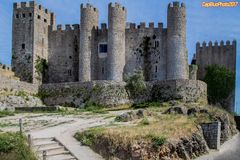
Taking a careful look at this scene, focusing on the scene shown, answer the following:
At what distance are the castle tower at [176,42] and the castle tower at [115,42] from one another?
494 centimetres

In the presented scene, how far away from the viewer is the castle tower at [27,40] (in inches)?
2402

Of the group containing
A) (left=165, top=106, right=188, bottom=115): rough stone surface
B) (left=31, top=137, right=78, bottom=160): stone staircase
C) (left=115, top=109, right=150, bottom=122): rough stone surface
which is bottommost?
(left=31, top=137, right=78, bottom=160): stone staircase

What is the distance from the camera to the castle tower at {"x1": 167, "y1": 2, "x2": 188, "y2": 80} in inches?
2355

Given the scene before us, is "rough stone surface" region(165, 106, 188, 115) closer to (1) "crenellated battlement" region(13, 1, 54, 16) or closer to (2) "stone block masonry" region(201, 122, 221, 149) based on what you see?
(2) "stone block masonry" region(201, 122, 221, 149)

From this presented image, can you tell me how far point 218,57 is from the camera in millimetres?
73688

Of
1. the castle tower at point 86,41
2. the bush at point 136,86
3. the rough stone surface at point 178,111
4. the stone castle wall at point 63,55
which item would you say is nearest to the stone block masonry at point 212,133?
the rough stone surface at point 178,111

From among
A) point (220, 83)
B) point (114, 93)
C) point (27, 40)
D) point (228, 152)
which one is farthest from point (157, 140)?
point (220, 83)

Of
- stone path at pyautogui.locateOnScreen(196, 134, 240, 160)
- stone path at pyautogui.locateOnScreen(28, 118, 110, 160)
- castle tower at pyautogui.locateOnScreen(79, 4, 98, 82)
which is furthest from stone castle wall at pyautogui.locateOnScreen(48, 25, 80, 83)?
stone path at pyautogui.locateOnScreen(196, 134, 240, 160)

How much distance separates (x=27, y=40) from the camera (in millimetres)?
61281

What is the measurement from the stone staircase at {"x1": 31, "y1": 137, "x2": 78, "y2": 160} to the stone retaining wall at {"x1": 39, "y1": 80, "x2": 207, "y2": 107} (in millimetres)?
26598

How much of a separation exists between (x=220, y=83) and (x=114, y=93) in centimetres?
1913

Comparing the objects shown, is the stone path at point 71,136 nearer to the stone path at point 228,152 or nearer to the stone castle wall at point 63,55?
the stone path at point 228,152

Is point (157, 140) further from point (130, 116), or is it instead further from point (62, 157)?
point (130, 116)

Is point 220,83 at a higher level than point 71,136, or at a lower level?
higher
